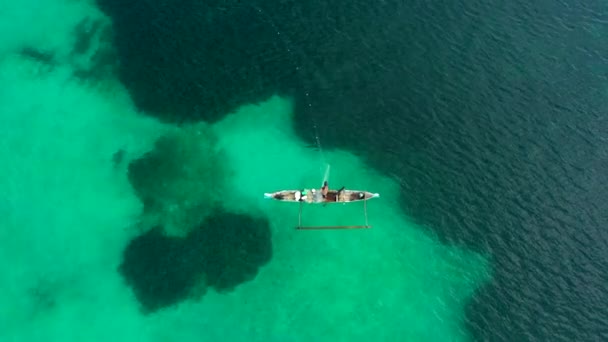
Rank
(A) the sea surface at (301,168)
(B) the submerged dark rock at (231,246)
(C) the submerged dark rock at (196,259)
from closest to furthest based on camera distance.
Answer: (A) the sea surface at (301,168)
(C) the submerged dark rock at (196,259)
(B) the submerged dark rock at (231,246)

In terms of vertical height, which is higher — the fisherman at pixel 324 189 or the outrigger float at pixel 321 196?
the fisherman at pixel 324 189

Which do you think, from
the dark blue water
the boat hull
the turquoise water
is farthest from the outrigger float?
the dark blue water

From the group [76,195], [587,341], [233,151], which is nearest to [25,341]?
[76,195]

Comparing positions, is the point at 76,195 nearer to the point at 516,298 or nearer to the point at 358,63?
the point at 358,63

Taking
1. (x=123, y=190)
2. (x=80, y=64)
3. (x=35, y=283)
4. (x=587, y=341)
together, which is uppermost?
(x=80, y=64)

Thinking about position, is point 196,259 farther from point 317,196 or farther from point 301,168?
point 301,168

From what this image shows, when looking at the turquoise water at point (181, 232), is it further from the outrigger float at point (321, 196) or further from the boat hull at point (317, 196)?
the boat hull at point (317, 196)

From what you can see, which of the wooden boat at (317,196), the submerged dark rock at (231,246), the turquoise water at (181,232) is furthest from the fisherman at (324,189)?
the submerged dark rock at (231,246)
